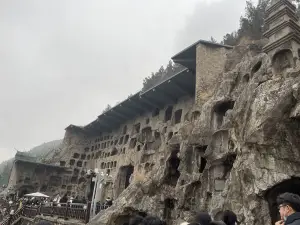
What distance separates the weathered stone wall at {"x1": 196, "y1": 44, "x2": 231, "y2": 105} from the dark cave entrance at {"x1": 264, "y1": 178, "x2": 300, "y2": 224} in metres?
10.0

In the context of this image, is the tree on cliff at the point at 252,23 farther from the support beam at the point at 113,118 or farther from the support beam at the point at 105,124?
the support beam at the point at 105,124

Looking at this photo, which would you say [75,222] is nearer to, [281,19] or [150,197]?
[150,197]

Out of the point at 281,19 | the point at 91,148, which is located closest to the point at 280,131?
the point at 281,19

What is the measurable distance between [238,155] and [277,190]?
163 centimetres

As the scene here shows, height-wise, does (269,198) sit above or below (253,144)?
below

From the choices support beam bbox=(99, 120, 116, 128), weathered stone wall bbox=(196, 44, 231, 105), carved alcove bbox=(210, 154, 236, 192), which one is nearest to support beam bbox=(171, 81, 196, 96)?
weathered stone wall bbox=(196, 44, 231, 105)

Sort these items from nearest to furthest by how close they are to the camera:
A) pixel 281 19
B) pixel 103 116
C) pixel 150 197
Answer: pixel 281 19 → pixel 150 197 → pixel 103 116

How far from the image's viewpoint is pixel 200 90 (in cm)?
1733

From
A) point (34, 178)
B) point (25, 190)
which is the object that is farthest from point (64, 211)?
point (34, 178)

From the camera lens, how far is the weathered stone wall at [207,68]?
17250 mm

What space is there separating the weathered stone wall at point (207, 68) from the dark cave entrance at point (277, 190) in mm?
10026

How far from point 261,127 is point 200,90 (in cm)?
984

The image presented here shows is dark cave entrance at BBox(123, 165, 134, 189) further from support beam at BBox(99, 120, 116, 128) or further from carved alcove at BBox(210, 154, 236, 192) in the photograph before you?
carved alcove at BBox(210, 154, 236, 192)

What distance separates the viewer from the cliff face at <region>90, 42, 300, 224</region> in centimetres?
737
